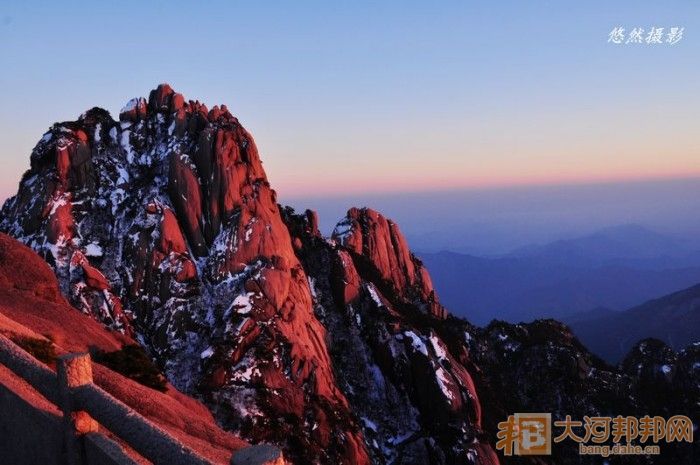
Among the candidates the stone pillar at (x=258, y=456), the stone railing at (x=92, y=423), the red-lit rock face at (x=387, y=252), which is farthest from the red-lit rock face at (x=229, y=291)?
the stone pillar at (x=258, y=456)

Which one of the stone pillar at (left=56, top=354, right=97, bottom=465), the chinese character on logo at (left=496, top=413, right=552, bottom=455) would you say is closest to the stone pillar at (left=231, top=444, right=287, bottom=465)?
the stone pillar at (left=56, top=354, right=97, bottom=465)

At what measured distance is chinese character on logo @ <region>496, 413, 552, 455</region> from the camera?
260ft

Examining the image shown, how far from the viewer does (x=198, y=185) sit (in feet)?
252

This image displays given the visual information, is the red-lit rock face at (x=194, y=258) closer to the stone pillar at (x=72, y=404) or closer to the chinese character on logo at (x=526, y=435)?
the chinese character on logo at (x=526, y=435)

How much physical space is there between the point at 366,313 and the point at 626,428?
56380 millimetres

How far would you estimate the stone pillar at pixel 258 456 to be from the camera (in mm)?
5344

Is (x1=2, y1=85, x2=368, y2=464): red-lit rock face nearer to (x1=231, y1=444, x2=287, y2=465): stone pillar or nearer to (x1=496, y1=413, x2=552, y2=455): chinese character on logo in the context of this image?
(x1=496, y1=413, x2=552, y2=455): chinese character on logo

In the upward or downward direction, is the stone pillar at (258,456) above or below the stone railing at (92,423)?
above

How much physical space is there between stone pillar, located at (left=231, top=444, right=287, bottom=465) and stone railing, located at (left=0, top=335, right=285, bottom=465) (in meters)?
0.72

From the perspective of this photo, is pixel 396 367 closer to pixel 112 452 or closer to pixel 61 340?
pixel 61 340

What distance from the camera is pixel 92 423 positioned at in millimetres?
8258

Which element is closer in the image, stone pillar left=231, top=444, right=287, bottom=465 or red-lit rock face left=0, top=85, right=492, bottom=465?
stone pillar left=231, top=444, right=287, bottom=465

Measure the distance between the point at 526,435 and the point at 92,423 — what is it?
91.9 metres

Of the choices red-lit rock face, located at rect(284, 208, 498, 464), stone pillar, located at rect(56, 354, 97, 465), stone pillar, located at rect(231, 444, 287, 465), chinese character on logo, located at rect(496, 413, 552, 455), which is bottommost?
chinese character on logo, located at rect(496, 413, 552, 455)
